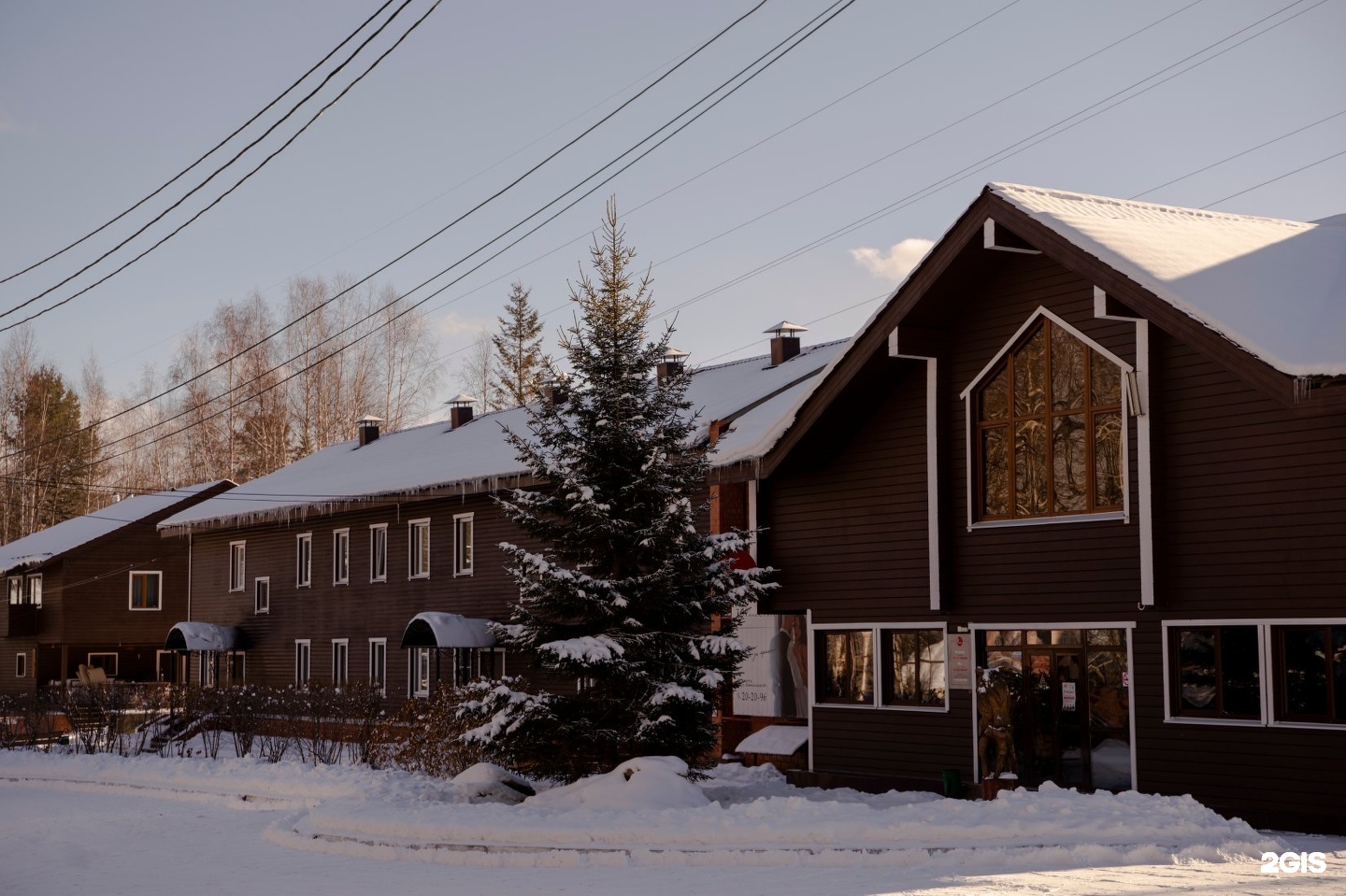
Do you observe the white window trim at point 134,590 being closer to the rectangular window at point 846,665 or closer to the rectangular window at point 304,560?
the rectangular window at point 304,560

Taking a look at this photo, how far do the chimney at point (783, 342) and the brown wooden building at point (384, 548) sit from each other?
0.38 feet

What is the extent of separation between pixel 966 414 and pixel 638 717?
6264 mm

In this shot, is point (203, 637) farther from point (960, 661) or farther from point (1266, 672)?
point (1266, 672)

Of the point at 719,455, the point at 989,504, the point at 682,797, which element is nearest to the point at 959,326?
the point at 989,504

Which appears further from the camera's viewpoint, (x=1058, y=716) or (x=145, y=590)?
(x=145, y=590)

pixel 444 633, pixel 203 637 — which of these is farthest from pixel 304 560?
pixel 444 633

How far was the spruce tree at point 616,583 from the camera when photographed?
63.5ft

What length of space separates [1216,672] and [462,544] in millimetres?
21389

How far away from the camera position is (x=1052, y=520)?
19719 mm

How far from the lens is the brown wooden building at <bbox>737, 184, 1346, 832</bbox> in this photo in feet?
55.3

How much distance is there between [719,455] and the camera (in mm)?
23906

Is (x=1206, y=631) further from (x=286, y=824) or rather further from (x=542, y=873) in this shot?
(x=286, y=824)

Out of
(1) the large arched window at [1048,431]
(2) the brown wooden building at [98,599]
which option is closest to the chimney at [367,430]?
(2) the brown wooden building at [98,599]

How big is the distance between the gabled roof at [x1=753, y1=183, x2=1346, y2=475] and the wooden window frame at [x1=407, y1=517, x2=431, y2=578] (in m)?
16.2
